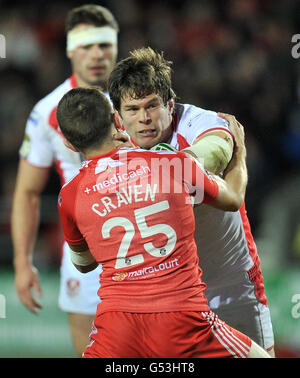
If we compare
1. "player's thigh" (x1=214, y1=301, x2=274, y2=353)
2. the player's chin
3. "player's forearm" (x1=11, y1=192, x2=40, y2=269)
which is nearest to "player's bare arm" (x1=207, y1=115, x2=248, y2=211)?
"player's thigh" (x1=214, y1=301, x2=274, y2=353)

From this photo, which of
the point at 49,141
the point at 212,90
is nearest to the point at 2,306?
the point at 49,141

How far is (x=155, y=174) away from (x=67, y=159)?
1.73m

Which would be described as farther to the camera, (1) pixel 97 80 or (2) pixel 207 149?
(1) pixel 97 80

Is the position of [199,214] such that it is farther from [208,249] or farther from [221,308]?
[221,308]

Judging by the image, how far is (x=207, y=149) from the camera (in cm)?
252

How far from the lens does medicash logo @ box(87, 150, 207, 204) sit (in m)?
2.36

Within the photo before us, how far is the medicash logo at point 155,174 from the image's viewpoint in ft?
7.75

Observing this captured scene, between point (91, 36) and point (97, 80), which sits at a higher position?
point (91, 36)

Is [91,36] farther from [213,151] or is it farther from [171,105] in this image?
[213,151]

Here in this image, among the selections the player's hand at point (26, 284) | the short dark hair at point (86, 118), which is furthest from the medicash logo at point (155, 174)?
the player's hand at point (26, 284)

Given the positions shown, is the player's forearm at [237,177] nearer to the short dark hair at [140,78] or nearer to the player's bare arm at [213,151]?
the player's bare arm at [213,151]

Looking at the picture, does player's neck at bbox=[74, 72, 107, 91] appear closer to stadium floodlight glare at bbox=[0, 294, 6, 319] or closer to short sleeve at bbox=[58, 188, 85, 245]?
short sleeve at bbox=[58, 188, 85, 245]
